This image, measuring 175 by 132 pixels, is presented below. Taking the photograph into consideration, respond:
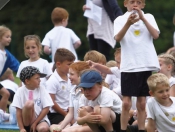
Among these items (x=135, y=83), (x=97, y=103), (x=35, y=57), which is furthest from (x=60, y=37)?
(x=135, y=83)

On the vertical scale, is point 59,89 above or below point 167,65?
below

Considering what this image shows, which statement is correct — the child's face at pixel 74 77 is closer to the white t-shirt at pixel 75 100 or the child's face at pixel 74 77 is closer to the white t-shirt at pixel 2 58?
the white t-shirt at pixel 75 100

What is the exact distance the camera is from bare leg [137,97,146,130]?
297 inches

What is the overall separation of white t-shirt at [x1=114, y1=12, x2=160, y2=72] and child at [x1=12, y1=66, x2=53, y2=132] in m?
1.44

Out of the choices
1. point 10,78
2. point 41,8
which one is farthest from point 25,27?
point 10,78

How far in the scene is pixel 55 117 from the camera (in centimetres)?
903

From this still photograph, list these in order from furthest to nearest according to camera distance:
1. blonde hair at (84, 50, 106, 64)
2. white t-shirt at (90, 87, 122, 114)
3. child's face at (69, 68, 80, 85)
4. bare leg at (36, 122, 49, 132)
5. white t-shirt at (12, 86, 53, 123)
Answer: blonde hair at (84, 50, 106, 64)
white t-shirt at (12, 86, 53, 123)
bare leg at (36, 122, 49, 132)
child's face at (69, 68, 80, 85)
white t-shirt at (90, 87, 122, 114)

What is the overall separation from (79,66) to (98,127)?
95 cm

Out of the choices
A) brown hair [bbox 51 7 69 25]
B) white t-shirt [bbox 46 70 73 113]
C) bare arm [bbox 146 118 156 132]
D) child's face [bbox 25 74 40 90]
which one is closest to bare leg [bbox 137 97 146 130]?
bare arm [bbox 146 118 156 132]

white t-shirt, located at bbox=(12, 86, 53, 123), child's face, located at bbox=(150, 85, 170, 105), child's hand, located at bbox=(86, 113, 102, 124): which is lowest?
child's hand, located at bbox=(86, 113, 102, 124)

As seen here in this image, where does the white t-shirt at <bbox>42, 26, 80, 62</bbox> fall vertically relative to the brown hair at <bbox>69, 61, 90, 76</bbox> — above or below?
above

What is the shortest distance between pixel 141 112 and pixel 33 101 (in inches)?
62.4

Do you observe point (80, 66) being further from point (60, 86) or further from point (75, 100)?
point (60, 86)

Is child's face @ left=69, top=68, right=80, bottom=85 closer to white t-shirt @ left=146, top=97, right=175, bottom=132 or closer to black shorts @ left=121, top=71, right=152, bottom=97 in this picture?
black shorts @ left=121, top=71, right=152, bottom=97
